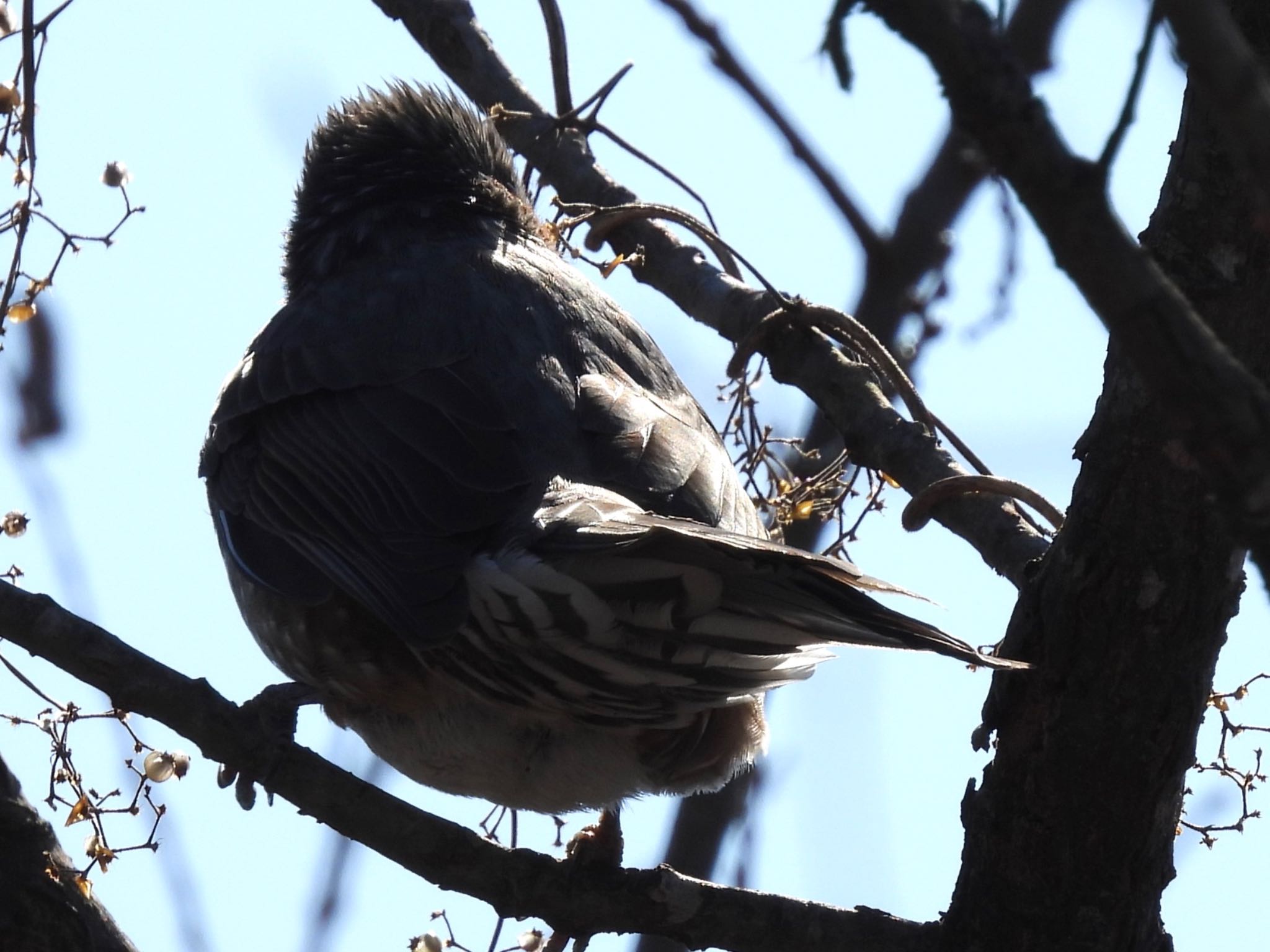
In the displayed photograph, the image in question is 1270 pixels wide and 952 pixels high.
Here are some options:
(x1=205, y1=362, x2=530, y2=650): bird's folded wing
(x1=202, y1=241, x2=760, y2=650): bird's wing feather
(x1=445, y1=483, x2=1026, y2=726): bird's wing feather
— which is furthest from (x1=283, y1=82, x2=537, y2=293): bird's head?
(x1=445, y1=483, x2=1026, y2=726): bird's wing feather

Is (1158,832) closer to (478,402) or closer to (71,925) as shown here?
(478,402)

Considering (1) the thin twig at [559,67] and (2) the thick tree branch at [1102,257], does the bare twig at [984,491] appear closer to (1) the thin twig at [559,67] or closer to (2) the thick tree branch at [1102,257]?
(1) the thin twig at [559,67]

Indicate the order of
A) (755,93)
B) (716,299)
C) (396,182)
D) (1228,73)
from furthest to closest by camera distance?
(396,182)
(716,299)
(755,93)
(1228,73)

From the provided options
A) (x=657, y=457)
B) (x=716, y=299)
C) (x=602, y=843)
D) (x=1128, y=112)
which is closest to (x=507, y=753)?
(x=602, y=843)

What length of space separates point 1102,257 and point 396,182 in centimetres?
380

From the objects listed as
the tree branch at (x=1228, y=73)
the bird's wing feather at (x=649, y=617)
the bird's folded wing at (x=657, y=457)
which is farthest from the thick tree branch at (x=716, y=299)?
the tree branch at (x=1228, y=73)

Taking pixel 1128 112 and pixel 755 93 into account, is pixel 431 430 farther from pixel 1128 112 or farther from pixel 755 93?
pixel 1128 112

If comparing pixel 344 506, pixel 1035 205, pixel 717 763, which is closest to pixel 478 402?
pixel 344 506

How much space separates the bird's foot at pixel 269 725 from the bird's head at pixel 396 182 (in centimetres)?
160

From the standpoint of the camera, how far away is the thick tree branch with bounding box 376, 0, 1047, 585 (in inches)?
145

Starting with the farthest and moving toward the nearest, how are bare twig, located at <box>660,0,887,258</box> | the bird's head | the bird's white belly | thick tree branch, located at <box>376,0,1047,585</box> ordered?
the bird's head, thick tree branch, located at <box>376,0,1047,585</box>, the bird's white belly, bare twig, located at <box>660,0,887,258</box>

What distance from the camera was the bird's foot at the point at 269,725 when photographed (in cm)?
285

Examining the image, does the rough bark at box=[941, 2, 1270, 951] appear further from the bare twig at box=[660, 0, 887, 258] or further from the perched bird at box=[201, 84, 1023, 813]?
the bare twig at box=[660, 0, 887, 258]

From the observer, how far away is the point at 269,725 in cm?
293
